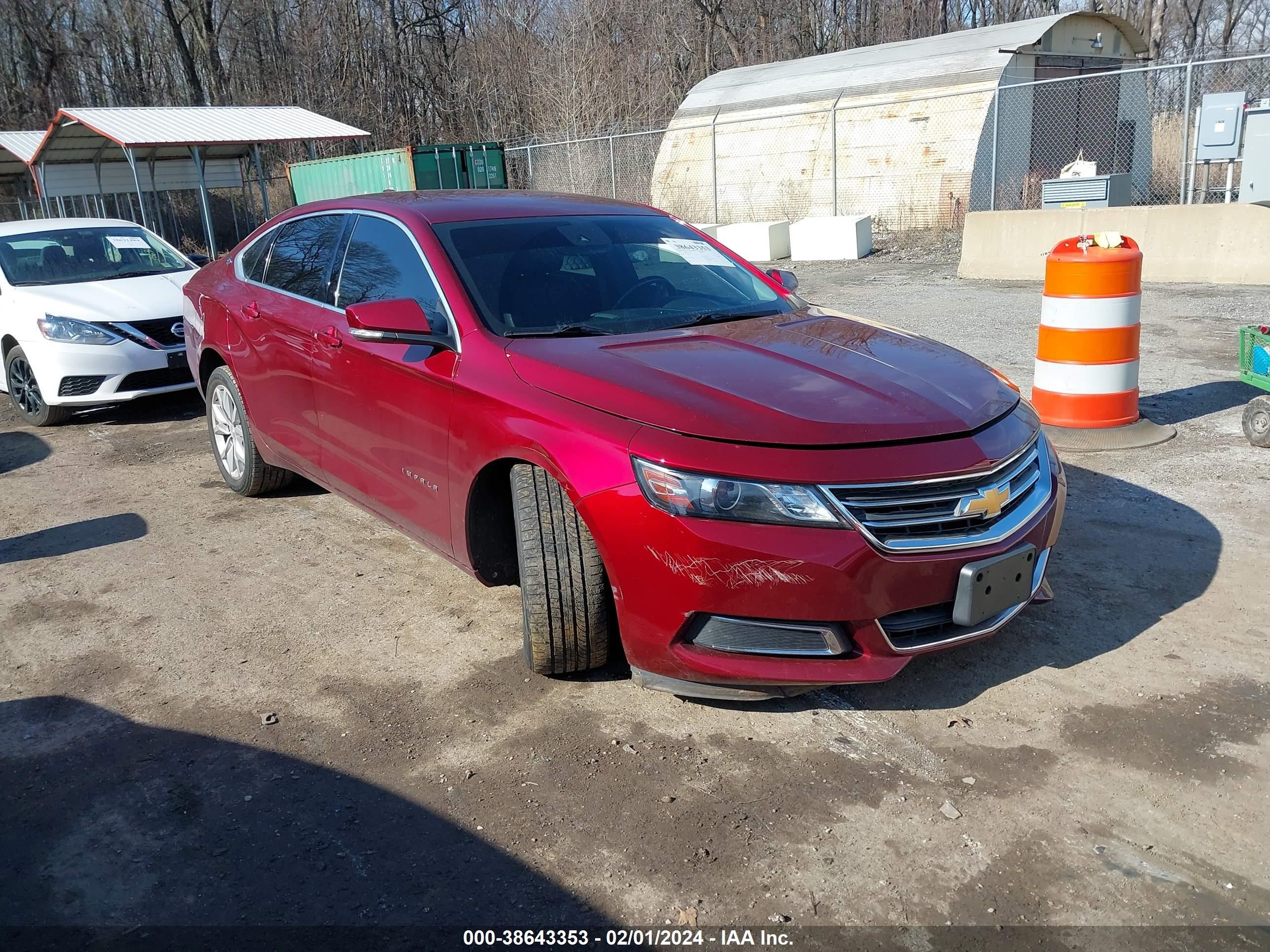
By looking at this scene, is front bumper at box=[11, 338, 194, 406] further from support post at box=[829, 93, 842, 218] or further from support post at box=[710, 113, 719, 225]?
support post at box=[710, 113, 719, 225]

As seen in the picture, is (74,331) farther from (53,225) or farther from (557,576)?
(557,576)

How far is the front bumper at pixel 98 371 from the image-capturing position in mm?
7672

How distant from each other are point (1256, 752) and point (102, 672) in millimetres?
4069

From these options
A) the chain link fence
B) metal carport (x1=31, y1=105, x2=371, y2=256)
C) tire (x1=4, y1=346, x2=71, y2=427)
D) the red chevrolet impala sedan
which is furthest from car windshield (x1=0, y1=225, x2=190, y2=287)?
the chain link fence

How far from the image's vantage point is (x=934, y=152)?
19.7m

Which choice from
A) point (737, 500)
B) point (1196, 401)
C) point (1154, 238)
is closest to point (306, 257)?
point (737, 500)

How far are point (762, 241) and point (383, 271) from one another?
14.7m

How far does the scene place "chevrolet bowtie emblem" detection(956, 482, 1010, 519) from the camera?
10.2 ft

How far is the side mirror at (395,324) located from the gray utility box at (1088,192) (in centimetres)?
1322

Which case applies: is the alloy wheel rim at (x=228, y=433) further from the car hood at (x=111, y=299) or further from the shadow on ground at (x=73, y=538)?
the car hood at (x=111, y=299)

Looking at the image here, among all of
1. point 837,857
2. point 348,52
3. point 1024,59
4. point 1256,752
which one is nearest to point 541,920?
point 837,857

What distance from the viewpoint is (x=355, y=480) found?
4539mm

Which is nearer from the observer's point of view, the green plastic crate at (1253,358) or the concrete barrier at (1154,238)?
the green plastic crate at (1253,358)

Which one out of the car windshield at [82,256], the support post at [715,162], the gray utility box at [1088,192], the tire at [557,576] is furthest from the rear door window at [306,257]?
the support post at [715,162]
